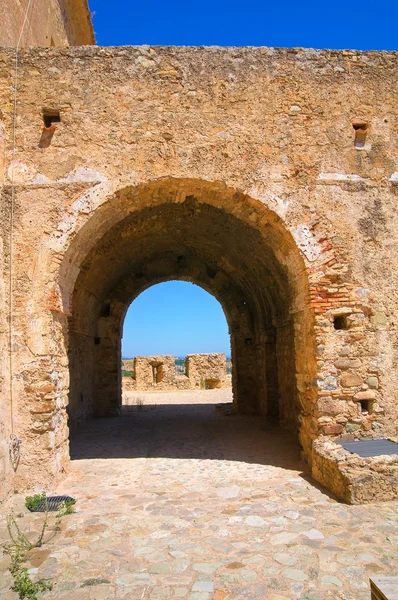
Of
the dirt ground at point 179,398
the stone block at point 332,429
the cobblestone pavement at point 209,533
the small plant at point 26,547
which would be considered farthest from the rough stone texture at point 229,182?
the dirt ground at point 179,398

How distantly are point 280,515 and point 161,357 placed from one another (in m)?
13.9

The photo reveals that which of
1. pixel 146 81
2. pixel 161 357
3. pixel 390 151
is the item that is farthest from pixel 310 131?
pixel 161 357

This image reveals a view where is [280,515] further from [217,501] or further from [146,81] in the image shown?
[146,81]

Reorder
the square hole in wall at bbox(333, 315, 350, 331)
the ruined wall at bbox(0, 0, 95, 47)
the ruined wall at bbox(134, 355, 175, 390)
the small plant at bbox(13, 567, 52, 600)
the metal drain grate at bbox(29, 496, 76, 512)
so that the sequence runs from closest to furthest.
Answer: the small plant at bbox(13, 567, 52, 600), the metal drain grate at bbox(29, 496, 76, 512), the square hole in wall at bbox(333, 315, 350, 331), the ruined wall at bbox(0, 0, 95, 47), the ruined wall at bbox(134, 355, 175, 390)

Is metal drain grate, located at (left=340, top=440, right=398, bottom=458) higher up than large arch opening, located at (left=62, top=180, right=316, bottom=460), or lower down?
lower down

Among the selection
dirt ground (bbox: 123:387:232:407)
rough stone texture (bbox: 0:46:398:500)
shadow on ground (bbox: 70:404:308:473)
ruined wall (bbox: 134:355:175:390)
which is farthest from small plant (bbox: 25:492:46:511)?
ruined wall (bbox: 134:355:175:390)

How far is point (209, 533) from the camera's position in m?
3.76

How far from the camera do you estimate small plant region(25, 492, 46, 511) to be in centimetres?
437

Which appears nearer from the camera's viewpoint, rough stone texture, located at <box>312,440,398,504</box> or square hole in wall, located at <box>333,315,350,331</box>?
rough stone texture, located at <box>312,440,398,504</box>

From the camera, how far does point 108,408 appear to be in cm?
1038

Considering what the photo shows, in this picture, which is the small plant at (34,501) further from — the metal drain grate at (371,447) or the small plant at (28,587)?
the metal drain grate at (371,447)

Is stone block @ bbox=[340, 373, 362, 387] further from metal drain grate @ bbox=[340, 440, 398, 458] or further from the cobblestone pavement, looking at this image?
the cobblestone pavement

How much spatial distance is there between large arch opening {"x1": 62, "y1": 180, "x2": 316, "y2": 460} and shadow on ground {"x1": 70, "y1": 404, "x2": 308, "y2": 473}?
1.20ft

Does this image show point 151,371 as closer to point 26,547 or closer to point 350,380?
point 350,380
